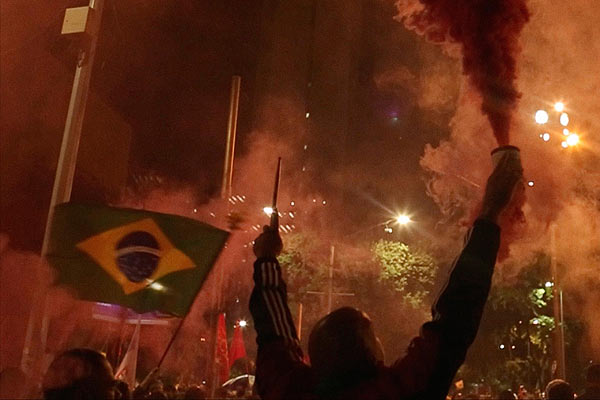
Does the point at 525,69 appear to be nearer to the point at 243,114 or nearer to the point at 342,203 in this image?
the point at 243,114

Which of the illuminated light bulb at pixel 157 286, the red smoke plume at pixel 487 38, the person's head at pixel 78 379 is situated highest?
the red smoke plume at pixel 487 38

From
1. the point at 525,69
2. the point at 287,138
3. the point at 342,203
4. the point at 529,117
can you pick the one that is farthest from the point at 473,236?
the point at 342,203

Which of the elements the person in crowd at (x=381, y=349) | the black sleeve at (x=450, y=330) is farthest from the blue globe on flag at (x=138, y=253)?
the black sleeve at (x=450, y=330)

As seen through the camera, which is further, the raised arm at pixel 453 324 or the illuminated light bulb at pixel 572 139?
the illuminated light bulb at pixel 572 139

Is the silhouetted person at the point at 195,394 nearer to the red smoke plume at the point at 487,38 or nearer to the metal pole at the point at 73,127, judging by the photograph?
the metal pole at the point at 73,127

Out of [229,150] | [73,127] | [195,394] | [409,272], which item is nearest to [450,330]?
[195,394]

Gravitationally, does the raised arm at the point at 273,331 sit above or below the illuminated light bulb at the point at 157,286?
below

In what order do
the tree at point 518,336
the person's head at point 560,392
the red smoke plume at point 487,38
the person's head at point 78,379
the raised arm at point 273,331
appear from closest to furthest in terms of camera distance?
the raised arm at point 273,331 → the person's head at point 78,379 → the red smoke plume at point 487,38 → the person's head at point 560,392 → the tree at point 518,336

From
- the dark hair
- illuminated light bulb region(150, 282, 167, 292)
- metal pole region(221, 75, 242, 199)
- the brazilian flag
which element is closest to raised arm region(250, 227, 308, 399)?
the dark hair

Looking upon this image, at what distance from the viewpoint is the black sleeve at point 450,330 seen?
6.59 ft

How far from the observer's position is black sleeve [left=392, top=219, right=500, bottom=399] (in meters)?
2.01

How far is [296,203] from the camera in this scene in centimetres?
2178

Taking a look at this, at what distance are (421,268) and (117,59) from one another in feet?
43.6

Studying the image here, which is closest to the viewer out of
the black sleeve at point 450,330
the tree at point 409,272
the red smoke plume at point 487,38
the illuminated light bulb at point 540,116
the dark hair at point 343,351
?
the black sleeve at point 450,330
